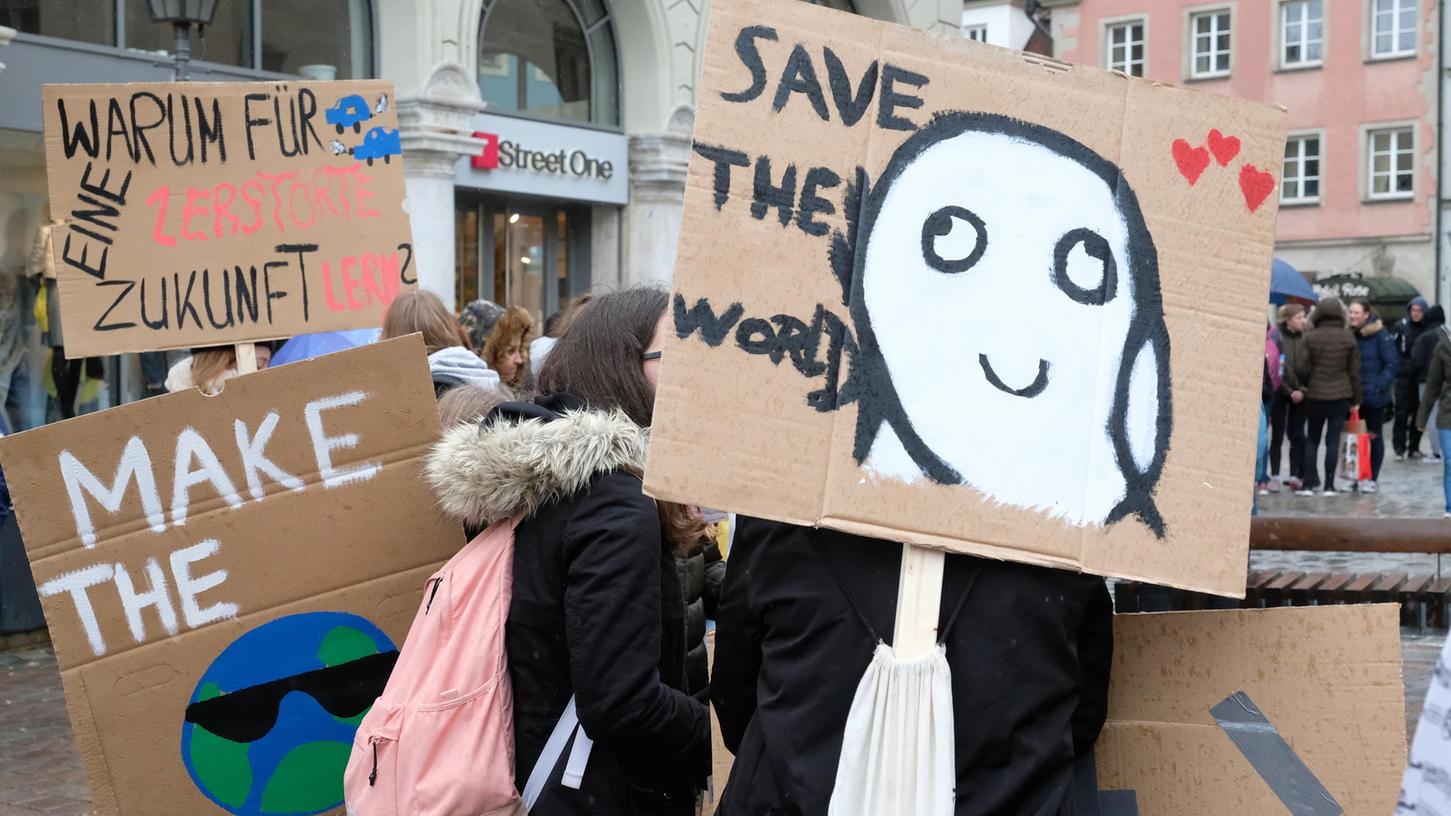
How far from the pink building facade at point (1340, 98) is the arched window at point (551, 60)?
25.0 meters

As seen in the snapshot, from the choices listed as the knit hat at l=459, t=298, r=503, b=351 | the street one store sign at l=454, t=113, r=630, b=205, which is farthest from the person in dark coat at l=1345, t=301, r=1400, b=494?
the knit hat at l=459, t=298, r=503, b=351

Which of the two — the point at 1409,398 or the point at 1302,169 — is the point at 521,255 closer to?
the point at 1409,398

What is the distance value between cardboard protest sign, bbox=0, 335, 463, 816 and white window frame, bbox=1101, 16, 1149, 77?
122 ft

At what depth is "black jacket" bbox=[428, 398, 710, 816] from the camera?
2.72m

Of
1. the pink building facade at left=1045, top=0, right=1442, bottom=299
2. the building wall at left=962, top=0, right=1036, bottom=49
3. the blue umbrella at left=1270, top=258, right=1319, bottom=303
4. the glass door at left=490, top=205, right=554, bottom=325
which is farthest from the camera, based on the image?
the building wall at left=962, top=0, right=1036, bottom=49

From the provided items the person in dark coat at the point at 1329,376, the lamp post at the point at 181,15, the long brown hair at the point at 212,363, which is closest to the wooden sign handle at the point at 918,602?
the long brown hair at the point at 212,363

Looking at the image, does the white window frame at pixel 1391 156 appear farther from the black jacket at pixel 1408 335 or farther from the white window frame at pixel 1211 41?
the black jacket at pixel 1408 335

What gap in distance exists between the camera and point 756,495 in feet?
7.14

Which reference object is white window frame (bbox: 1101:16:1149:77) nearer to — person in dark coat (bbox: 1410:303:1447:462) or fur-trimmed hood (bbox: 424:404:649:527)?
person in dark coat (bbox: 1410:303:1447:462)

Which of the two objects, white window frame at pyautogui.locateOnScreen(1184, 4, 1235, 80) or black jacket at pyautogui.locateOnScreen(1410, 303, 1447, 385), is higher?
white window frame at pyautogui.locateOnScreen(1184, 4, 1235, 80)

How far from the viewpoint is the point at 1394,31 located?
35656mm

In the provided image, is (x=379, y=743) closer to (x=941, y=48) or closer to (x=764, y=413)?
(x=764, y=413)

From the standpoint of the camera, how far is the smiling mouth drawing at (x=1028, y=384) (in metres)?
2.18

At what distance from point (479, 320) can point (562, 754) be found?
5.10 m
